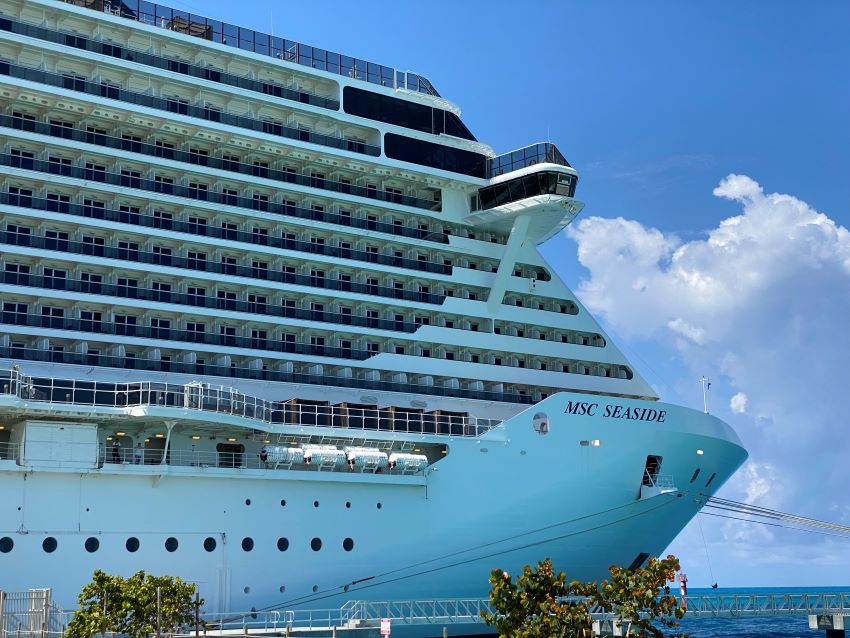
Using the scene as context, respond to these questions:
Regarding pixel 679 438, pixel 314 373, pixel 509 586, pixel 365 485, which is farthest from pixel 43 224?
pixel 679 438

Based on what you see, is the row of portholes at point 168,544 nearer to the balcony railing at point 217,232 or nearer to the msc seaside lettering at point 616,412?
the msc seaside lettering at point 616,412

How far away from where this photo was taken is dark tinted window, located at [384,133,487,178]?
4569 centimetres

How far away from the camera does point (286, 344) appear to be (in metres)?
40.6

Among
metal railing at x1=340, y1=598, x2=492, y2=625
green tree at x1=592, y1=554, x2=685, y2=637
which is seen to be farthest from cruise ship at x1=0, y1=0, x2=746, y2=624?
green tree at x1=592, y1=554, x2=685, y2=637

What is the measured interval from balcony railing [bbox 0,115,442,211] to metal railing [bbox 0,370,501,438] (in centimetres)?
896

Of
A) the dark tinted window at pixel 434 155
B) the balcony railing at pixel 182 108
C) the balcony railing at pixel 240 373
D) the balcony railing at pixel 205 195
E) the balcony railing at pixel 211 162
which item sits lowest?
the balcony railing at pixel 240 373

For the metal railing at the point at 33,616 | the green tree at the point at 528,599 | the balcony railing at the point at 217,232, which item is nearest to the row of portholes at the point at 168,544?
the metal railing at the point at 33,616

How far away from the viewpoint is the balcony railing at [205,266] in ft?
121

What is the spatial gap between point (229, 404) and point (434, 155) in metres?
16.2

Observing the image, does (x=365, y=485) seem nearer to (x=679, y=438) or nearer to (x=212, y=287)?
(x=212, y=287)

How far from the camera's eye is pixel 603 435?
41.3 meters

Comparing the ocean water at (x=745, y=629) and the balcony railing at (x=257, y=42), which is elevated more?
the balcony railing at (x=257, y=42)

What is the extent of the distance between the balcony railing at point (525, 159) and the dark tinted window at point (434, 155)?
0.48 metres

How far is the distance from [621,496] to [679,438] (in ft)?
11.1
